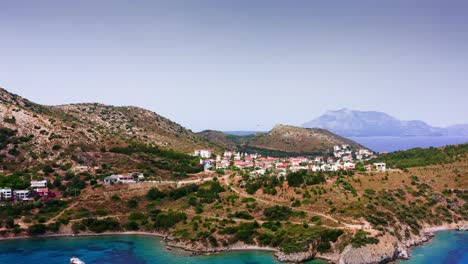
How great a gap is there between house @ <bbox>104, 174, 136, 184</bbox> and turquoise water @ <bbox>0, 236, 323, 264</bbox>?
1917 centimetres

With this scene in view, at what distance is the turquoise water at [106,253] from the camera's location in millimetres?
65688

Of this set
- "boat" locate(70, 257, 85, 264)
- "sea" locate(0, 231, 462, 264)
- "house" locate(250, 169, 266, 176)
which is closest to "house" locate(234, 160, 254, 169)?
"house" locate(250, 169, 266, 176)

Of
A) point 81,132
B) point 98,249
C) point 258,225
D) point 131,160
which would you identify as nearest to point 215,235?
point 258,225

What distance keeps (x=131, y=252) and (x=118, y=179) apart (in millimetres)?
29074

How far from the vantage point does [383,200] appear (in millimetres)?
85188

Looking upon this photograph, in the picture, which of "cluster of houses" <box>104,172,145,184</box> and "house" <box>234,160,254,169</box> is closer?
"cluster of houses" <box>104,172,145,184</box>

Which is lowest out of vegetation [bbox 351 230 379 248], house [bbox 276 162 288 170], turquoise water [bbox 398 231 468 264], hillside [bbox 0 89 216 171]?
turquoise water [bbox 398 231 468 264]

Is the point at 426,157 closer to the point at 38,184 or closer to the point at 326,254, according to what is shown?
the point at 326,254

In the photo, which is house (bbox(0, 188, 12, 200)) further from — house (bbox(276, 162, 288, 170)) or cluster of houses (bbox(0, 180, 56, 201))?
house (bbox(276, 162, 288, 170))

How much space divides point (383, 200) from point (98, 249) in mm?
53363

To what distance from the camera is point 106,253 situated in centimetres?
6956

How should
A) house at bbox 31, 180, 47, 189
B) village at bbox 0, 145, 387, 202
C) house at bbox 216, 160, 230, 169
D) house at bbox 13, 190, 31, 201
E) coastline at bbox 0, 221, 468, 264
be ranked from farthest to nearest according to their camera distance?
house at bbox 216, 160, 230, 169
house at bbox 31, 180, 47, 189
village at bbox 0, 145, 387, 202
house at bbox 13, 190, 31, 201
coastline at bbox 0, 221, 468, 264

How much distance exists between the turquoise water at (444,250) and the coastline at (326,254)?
114 centimetres

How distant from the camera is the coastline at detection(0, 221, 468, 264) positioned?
207ft
